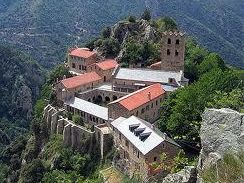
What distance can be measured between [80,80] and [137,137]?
29451mm

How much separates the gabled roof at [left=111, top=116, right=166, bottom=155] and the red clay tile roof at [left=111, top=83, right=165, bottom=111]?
3029 millimetres

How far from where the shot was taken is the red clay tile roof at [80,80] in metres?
85.6

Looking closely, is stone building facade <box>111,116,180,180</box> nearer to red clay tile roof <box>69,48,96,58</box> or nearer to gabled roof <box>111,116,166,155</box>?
gabled roof <box>111,116,166,155</box>

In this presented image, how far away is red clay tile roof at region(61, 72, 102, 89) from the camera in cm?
8562

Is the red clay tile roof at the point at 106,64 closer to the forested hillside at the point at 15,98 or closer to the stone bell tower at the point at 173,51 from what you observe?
the stone bell tower at the point at 173,51

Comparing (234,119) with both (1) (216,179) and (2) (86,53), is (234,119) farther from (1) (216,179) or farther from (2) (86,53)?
(2) (86,53)

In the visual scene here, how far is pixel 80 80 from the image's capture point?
8812cm

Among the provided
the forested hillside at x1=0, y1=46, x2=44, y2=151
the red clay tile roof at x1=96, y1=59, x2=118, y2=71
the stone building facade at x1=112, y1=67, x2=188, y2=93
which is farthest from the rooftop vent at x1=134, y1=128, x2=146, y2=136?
Result: the forested hillside at x1=0, y1=46, x2=44, y2=151

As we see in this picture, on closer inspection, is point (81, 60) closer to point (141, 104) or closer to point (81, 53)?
point (81, 53)

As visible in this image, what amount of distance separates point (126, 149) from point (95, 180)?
22.5ft

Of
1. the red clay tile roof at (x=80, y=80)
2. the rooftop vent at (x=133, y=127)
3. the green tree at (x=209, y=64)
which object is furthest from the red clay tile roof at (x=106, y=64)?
the rooftop vent at (x=133, y=127)

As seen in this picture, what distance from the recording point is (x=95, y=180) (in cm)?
6694

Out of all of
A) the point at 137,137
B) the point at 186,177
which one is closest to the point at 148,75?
the point at 137,137

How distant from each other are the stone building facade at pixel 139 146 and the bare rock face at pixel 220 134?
1201 inches
